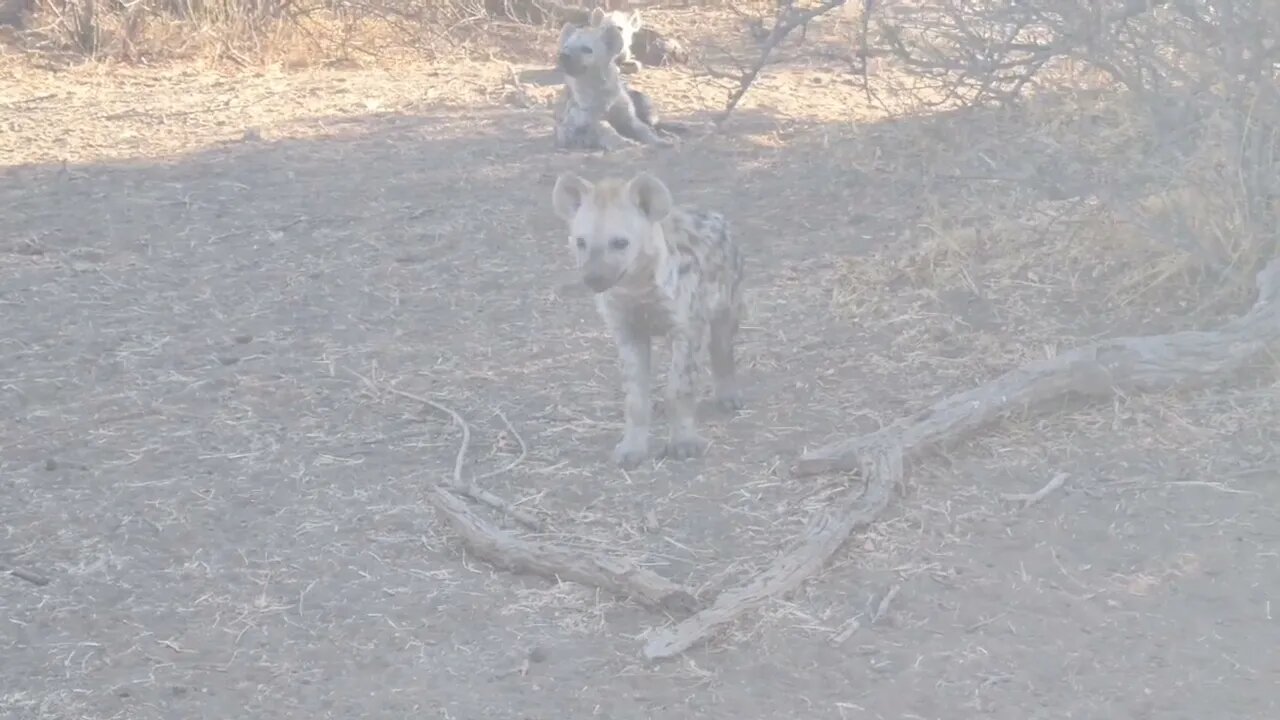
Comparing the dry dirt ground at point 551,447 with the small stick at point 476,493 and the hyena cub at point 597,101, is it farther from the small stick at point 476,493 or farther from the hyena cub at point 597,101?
the hyena cub at point 597,101

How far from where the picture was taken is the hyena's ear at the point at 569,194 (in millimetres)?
4504

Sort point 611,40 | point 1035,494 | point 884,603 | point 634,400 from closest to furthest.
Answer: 1. point 884,603
2. point 1035,494
3. point 634,400
4. point 611,40

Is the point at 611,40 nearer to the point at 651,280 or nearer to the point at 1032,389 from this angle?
the point at 651,280

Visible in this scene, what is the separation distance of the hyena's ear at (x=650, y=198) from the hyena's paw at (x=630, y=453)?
651 mm

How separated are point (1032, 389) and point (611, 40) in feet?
13.1

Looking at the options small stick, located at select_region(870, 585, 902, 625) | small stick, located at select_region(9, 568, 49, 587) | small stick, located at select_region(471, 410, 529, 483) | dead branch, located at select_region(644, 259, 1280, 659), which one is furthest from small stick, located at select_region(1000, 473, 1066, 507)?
small stick, located at select_region(9, 568, 49, 587)

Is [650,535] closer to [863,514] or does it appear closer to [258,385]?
[863,514]

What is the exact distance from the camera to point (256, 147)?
7.84 meters

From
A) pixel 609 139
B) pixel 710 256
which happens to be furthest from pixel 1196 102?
pixel 609 139

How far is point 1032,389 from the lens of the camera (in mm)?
4652

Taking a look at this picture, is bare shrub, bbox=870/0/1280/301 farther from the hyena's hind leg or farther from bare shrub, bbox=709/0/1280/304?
the hyena's hind leg

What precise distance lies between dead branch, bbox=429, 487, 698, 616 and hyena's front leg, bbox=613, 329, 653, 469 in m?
0.60

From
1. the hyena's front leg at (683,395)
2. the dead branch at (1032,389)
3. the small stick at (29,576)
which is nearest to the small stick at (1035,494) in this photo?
the dead branch at (1032,389)

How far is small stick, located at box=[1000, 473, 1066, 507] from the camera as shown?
4238 mm
